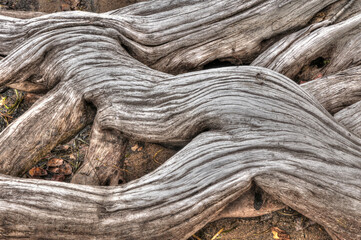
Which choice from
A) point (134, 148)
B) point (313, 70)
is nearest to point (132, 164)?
point (134, 148)

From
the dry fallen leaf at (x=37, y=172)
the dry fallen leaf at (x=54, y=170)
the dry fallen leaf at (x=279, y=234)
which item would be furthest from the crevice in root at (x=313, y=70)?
the dry fallen leaf at (x=37, y=172)

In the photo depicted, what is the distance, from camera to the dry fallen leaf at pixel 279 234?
107 inches

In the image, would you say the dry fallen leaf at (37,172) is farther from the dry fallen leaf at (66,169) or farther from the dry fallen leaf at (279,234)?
the dry fallen leaf at (279,234)

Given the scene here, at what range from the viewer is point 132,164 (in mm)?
3215

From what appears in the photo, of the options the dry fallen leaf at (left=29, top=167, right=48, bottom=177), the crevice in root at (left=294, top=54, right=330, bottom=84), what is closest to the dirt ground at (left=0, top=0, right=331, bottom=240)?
the dry fallen leaf at (left=29, top=167, right=48, bottom=177)

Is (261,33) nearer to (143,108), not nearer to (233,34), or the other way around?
(233,34)

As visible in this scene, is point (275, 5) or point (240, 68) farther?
point (275, 5)

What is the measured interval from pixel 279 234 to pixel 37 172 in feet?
7.55

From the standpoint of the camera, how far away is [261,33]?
331cm

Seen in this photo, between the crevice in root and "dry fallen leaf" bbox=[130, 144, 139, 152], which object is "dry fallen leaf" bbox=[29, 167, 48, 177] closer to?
"dry fallen leaf" bbox=[130, 144, 139, 152]

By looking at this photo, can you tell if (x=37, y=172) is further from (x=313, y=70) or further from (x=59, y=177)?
(x=313, y=70)

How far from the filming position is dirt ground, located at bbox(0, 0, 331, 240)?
275cm

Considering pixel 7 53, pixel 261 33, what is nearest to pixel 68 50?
pixel 7 53

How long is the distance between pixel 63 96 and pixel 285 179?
1.87 m
